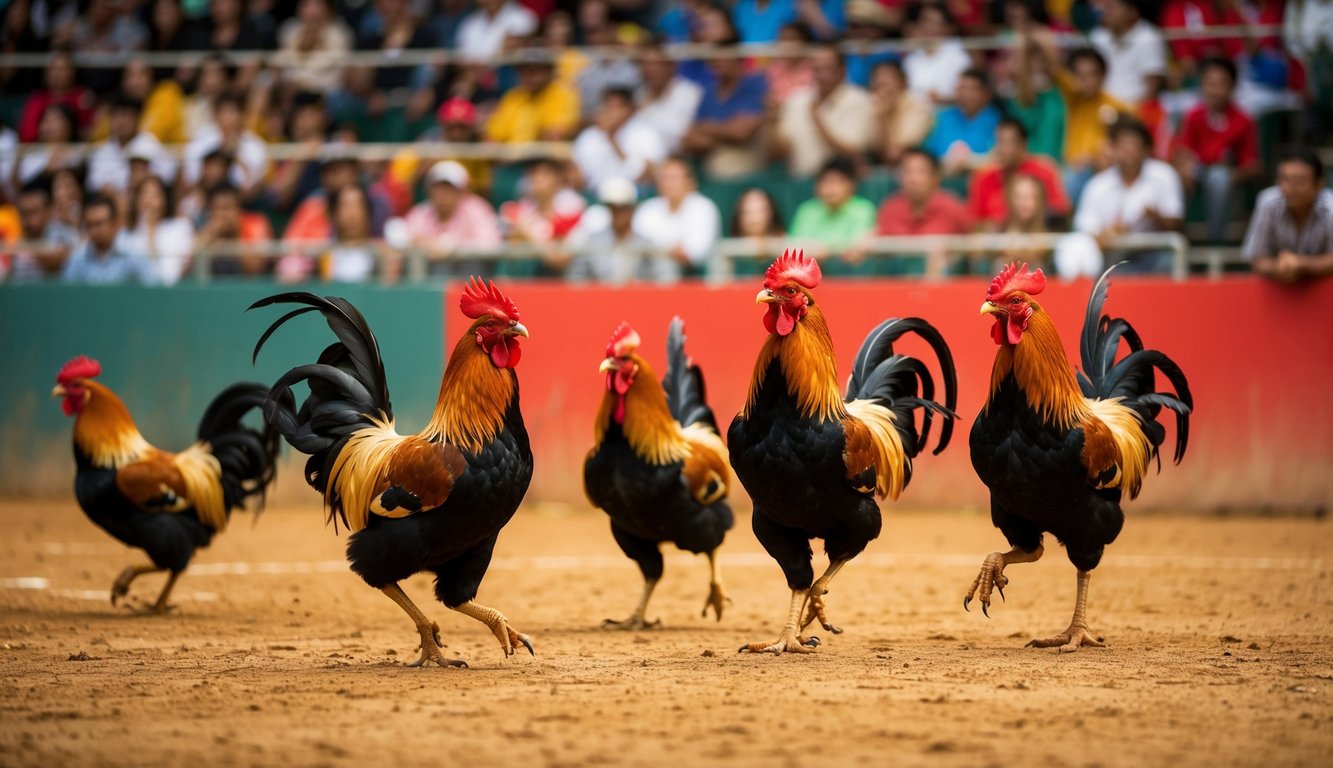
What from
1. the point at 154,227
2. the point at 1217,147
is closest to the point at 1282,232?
the point at 1217,147

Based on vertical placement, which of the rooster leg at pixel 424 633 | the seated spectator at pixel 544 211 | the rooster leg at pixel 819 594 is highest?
Answer: the seated spectator at pixel 544 211

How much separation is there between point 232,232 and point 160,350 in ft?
4.70

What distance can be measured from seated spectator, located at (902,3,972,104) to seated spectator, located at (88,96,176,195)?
733 cm

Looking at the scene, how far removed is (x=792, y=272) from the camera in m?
6.96

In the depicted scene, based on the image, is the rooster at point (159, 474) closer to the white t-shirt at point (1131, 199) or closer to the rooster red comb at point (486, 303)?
the rooster red comb at point (486, 303)

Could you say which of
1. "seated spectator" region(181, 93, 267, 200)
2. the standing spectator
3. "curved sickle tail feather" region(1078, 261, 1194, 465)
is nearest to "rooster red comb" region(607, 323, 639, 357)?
"curved sickle tail feather" region(1078, 261, 1194, 465)

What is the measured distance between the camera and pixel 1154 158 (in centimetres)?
1248

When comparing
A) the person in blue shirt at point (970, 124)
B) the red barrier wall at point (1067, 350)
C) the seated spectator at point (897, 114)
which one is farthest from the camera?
the seated spectator at point (897, 114)

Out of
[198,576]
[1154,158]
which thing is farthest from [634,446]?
[1154,158]

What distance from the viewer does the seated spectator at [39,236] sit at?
14.1 m

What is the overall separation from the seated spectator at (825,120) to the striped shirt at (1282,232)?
388cm

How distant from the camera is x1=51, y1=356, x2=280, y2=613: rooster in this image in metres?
8.59

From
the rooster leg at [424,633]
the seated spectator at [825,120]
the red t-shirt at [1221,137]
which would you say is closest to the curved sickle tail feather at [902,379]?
the rooster leg at [424,633]

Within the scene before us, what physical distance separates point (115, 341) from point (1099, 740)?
33.7 feet
